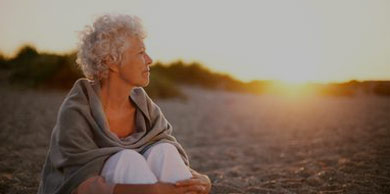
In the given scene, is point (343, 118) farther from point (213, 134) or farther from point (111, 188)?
point (111, 188)

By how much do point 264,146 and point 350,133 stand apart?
1.75 meters

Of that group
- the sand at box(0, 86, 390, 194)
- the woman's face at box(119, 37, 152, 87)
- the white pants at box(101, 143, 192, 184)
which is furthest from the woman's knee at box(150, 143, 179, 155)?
the sand at box(0, 86, 390, 194)

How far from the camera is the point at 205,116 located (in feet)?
36.4

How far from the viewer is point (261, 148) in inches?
244

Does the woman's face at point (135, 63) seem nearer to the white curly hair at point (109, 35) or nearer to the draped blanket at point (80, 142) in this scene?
the white curly hair at point (109, 35)

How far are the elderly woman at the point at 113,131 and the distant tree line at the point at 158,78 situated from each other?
→ 6480 millimetres

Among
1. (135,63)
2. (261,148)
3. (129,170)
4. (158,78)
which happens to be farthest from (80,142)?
(158,78)

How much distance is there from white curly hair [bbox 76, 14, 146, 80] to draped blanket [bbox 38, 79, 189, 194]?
0.20 metres

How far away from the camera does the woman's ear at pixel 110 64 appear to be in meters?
2.65

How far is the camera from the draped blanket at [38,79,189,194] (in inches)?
93.4

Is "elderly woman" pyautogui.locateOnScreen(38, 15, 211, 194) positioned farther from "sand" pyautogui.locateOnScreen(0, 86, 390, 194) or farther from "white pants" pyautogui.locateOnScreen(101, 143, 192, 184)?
"sand" pyautogui.locateOnScreen(0, 86, 390, 194)

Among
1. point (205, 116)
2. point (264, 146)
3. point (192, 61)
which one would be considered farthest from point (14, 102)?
point (192, 61)

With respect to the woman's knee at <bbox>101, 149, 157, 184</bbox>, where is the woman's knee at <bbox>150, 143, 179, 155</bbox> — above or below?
above

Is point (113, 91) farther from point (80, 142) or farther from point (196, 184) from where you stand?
point (196, 184)
